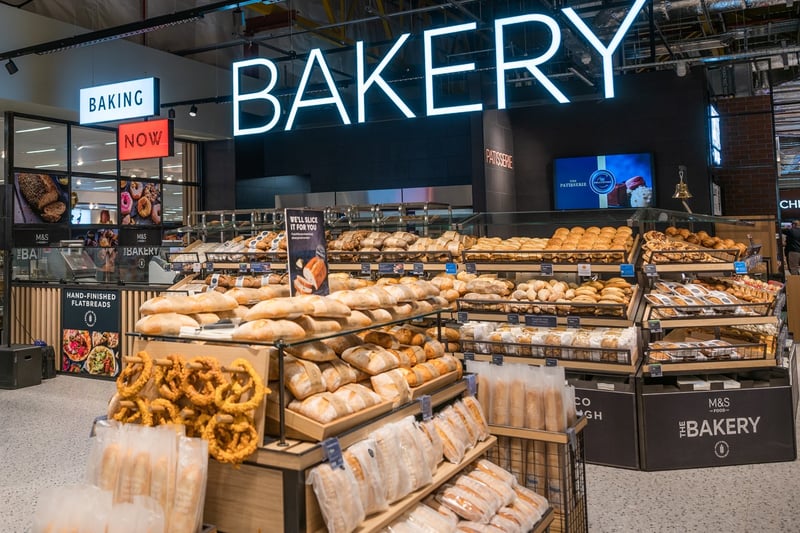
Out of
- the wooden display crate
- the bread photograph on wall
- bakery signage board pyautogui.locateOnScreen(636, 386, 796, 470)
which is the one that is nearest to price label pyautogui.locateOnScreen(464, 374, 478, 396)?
the wooden display crate

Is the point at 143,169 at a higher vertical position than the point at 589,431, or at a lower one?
higher

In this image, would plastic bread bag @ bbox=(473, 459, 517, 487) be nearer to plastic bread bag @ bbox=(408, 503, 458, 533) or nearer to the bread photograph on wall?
plastic bread bag @ bbox=(408, 503, 458, 533)

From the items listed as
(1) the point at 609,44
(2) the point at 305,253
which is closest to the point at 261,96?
(1) the point at 609,44

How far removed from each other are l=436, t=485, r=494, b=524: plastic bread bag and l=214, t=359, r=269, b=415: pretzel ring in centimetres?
95

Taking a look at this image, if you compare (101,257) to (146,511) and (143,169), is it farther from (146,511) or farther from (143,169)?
(146,511)

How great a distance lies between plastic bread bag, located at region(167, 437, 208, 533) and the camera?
1.84 meters

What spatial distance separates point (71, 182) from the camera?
9.88 meters

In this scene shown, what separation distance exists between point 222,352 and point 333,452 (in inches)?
18.9

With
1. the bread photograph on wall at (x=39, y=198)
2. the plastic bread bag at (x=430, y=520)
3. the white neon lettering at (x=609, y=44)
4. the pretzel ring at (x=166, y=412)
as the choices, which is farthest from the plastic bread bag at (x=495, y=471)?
Result: the bread photograph on wall at (x=39, y=198)

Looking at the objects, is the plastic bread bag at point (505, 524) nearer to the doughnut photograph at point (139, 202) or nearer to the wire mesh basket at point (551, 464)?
the wire mesh basket at point (551, 464)

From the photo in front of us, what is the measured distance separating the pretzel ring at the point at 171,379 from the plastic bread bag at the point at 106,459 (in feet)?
0.56

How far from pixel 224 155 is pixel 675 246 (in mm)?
9016

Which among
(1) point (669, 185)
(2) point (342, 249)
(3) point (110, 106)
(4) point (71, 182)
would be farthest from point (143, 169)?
(1) point (669, 185)

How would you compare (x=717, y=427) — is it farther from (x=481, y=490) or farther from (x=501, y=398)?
(x=481, y=490)
